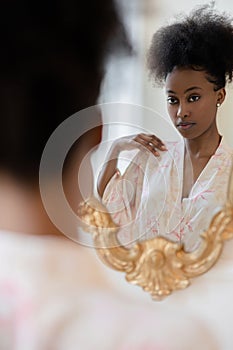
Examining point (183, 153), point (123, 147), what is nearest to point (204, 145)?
point (183, 153)

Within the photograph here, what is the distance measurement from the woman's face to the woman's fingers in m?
0.05

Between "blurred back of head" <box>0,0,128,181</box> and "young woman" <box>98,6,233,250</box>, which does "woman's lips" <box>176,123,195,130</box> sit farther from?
"blurred back of head" <box>0,0,128,181</box>

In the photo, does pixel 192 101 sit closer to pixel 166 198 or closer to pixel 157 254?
A: pixel 166 198

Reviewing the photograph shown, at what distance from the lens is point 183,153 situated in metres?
1.07

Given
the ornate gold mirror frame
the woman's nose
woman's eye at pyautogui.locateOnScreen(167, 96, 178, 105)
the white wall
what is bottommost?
the ornate gold mirror frame

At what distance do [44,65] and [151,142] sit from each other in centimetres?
25

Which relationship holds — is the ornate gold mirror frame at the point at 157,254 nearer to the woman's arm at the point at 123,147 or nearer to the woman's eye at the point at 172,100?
the woman's arm at the point at 123,147

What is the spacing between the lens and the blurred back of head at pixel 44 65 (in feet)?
3.56

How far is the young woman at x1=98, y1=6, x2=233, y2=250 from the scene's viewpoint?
1028 mm

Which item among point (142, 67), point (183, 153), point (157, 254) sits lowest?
point (157, 254)

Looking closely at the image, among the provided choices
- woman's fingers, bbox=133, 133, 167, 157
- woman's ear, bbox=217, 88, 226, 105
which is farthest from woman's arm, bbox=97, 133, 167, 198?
woman's ear, bbox=217, 88, 226, 105

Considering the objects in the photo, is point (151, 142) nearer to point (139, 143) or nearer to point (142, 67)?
point (139, 143)

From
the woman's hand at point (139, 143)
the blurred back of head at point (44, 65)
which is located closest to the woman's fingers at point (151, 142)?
the woman's hand at point (139, 143)

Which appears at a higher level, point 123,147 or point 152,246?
point 123,147
